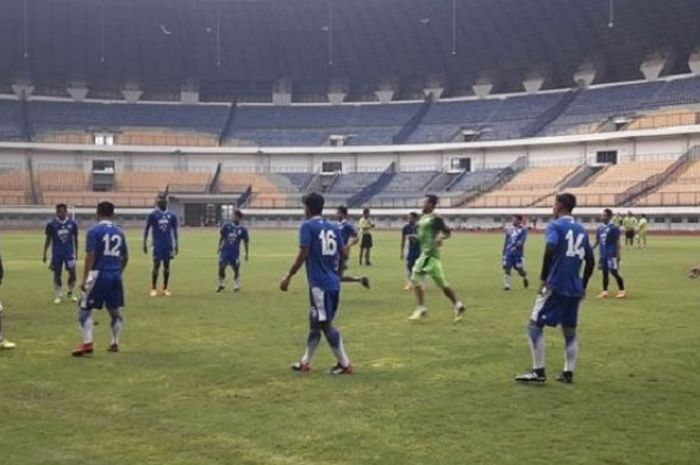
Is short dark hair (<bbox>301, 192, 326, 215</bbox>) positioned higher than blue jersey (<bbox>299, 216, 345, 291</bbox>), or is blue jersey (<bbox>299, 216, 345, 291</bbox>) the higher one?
short dark hair (<bbox>301, 192, 326, 215</bbox>)

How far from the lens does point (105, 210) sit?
482 inches

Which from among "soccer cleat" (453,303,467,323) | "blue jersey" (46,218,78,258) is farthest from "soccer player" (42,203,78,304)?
A: "soccer cleat" (453,303,467,323)

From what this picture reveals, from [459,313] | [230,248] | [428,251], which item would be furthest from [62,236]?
[459,313]

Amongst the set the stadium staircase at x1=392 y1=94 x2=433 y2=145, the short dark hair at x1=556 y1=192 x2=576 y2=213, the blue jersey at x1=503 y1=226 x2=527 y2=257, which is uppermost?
the stadium staircase at x1=392 y1=94 x2=433 y2=145

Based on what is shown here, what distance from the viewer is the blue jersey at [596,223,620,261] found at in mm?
20203

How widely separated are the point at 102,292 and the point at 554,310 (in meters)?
6.25

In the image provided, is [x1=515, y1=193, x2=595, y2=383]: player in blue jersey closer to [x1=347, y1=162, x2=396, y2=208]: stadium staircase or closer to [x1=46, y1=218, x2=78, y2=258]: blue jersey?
[x1=46, y1=218, x2=78, y2=258]: blue jersey

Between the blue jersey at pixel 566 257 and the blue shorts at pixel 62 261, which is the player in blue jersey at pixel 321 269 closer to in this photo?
the blue jersey at pixel 566 257

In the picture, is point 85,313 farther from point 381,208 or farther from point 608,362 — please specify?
point 381,208

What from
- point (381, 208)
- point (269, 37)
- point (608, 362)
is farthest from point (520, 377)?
point (269, 37)

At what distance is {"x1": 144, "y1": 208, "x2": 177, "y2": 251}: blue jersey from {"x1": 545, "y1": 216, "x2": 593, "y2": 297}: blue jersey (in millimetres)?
11900

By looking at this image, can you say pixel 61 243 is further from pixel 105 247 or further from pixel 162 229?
pixel 105 247

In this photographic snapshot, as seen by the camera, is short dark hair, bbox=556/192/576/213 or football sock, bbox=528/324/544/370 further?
short dark hair, bbox=556/192/576/213

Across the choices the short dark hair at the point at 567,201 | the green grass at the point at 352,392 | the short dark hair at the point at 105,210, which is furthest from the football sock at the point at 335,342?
the short dark hair at the point at 105,210
